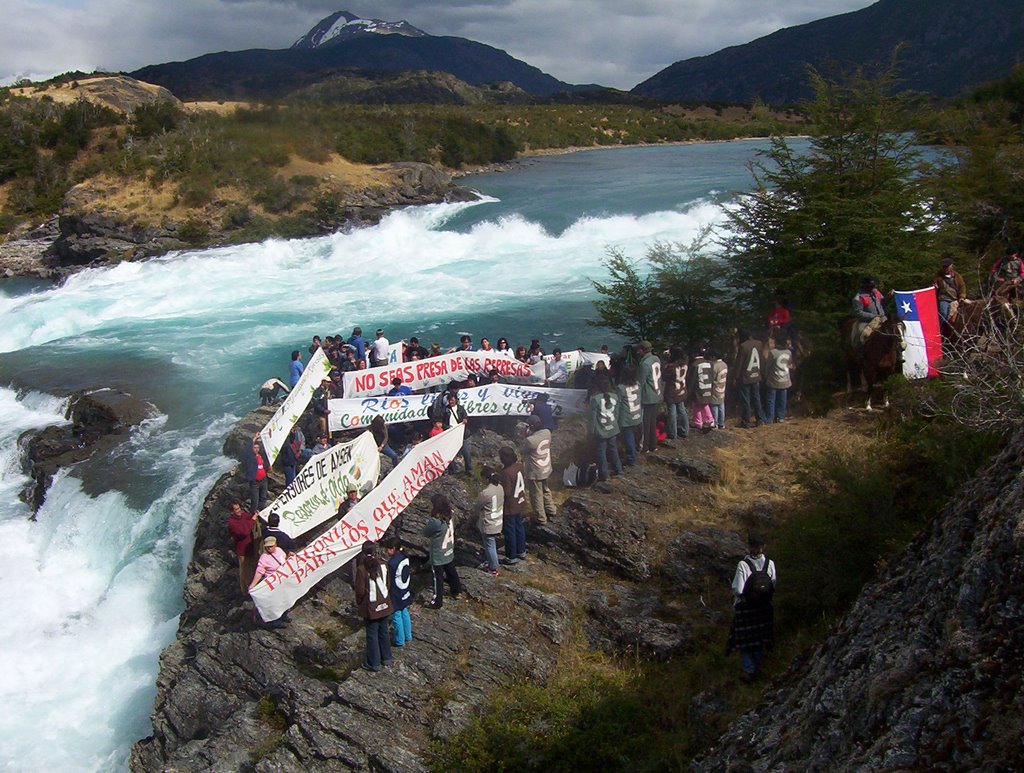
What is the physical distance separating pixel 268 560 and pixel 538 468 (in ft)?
11.5

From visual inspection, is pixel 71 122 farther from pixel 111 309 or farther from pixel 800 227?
pixel 800 227

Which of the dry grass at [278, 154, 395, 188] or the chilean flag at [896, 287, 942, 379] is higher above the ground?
the dry grass at [278, 154, 395, 188]

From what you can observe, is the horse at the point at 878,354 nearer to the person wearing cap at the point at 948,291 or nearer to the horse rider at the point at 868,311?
the horse rider at the point at 868,311

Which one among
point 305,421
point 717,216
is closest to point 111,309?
point 305,421

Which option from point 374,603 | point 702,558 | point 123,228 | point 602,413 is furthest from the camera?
point 123,228

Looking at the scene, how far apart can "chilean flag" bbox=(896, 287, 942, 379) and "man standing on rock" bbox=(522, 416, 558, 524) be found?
5.22 metres

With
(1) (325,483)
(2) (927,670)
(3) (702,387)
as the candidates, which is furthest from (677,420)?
(2) (927,670)

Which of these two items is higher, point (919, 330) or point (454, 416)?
point (919, 330)

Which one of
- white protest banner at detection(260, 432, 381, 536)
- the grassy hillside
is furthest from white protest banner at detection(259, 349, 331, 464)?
the grassy hillside

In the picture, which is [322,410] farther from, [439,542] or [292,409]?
[439,542]

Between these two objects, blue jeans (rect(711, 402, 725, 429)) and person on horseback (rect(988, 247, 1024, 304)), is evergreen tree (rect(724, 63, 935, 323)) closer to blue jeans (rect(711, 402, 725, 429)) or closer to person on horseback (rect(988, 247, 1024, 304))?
person on horseback (rect(988, 247, 1024, 304))

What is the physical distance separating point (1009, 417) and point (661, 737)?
13.1ft

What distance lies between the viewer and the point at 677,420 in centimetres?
1207

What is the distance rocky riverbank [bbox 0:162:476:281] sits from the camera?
45062mm
